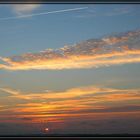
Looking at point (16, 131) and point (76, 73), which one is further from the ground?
point (76, 73)

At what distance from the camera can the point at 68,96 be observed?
9.97 ft

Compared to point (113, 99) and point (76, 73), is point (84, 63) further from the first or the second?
point (113, 99)

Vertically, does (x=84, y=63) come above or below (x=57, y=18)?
below

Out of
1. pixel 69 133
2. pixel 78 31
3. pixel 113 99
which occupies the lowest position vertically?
pixel 69 133

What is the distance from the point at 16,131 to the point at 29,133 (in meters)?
0.09

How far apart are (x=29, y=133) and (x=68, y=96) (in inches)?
14.9

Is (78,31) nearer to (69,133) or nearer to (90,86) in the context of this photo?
(90,86)

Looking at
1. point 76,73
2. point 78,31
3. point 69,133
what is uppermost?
point 78,31

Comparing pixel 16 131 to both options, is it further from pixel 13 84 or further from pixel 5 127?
pixel 13 84

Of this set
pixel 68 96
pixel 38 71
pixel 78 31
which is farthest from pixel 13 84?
pixel 78 31

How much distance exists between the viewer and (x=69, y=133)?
9.70ft

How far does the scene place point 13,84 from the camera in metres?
3.05

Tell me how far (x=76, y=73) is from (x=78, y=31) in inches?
12.0

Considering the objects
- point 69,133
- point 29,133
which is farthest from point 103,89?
point 29,133
